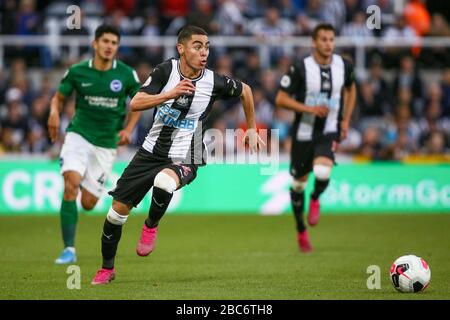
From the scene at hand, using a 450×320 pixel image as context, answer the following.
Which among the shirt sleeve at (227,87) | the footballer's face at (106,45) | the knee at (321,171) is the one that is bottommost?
Result: the knee at (321,171)

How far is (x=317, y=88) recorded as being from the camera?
12.6m

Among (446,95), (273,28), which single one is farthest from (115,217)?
(446,95)

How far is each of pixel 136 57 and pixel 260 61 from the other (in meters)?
2.69

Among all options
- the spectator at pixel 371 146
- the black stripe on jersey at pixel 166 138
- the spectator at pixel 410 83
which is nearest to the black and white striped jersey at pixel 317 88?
the black stripe on jersey at pixel 166 138

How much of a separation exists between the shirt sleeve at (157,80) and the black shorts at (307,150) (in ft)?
12.3

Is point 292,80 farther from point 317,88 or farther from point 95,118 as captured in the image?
point 95,118

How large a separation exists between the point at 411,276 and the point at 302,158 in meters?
4.31

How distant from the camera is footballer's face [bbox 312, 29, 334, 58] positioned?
12.4 metres

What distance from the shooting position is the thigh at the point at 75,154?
11.5 meters

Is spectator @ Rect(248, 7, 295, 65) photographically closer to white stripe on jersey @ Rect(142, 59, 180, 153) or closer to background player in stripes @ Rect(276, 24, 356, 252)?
background player in stripes @ Rect(276, 24, 356, 252)

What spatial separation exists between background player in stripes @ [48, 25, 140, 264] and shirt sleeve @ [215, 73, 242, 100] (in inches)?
91.7

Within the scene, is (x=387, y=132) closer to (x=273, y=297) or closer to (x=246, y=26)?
(x=246, y=26)

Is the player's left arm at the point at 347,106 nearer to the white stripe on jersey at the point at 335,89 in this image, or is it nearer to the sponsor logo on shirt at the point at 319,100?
the white stripe on jersey at the point at 335,89

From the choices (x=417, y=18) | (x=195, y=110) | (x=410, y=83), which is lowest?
(x=195, y=110)
